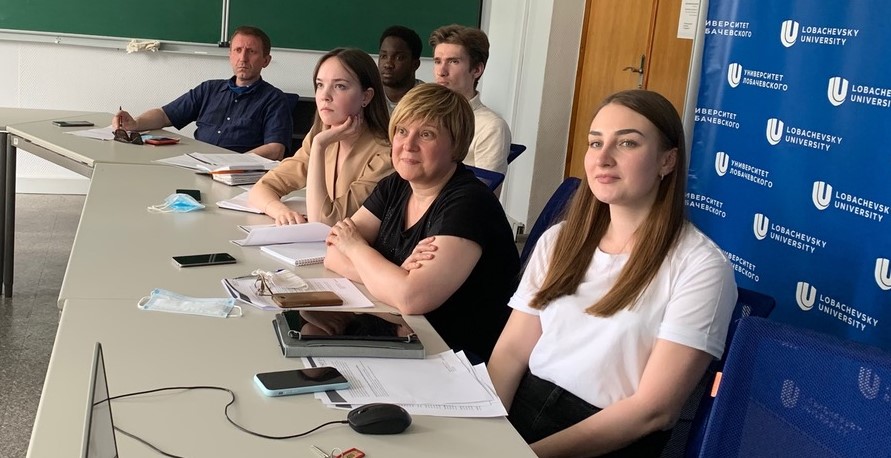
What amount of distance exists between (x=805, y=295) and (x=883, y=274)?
0.34 meters

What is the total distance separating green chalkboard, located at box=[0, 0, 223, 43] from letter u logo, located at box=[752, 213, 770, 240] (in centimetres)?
437

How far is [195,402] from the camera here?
4.96 ft

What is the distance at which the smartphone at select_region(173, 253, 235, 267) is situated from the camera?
2336mm

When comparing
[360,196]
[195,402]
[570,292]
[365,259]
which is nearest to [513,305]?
[570,292]

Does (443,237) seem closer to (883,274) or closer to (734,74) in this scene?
(883,274)

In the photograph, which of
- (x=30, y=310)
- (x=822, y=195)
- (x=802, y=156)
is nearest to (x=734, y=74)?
(x=802, y=156)

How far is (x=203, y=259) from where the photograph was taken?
2383 millimetres

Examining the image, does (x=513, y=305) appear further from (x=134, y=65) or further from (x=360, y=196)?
(x=134, y=65)

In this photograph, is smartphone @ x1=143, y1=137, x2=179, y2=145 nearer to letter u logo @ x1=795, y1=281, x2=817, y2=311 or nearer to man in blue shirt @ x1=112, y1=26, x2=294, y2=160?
man in blue shirt @ x1=112, y1=26, x2=294, y2=160

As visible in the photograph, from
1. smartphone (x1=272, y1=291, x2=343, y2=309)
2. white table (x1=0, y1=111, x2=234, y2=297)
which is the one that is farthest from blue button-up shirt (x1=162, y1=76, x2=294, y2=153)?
smartphone (x1=272, y1=291, x2=343, y2=309)

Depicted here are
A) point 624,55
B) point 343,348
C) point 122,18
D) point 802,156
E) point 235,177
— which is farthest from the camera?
point 122,18

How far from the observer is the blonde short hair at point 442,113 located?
2.48 meters

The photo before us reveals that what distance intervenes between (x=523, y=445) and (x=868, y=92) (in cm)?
173

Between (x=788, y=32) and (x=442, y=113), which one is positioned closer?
(x=442, y=113)
